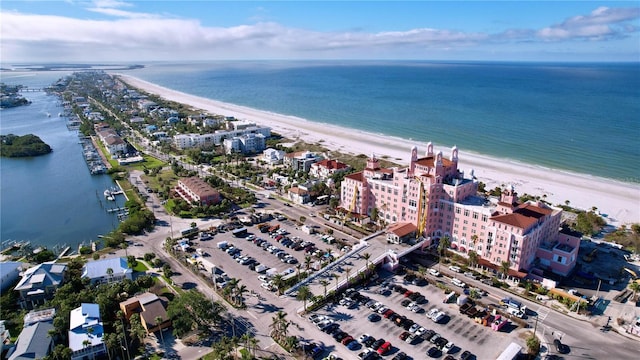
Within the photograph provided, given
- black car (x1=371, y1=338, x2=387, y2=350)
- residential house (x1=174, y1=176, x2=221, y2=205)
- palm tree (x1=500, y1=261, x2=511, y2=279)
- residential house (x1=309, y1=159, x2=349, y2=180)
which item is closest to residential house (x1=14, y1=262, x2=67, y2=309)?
residential house (x1=174, y1=176, x2=221, y2=205)

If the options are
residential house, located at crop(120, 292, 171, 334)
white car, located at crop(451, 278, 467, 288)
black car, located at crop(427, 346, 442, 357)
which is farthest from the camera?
white car, located at crop(451, 278, 467, 288)

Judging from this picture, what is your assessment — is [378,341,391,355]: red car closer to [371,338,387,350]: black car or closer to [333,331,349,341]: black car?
[371,338,387,350]: black car

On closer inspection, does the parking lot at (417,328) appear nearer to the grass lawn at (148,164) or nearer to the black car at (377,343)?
the black car at (377,343)

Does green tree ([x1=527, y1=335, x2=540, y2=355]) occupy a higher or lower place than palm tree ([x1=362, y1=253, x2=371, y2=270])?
lower

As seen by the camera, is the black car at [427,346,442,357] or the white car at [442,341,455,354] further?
the white car at [442,341,455,354]

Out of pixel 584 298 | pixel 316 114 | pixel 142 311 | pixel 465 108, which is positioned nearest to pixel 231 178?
pixel 142 311

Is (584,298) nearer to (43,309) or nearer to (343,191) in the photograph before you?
(343,191)

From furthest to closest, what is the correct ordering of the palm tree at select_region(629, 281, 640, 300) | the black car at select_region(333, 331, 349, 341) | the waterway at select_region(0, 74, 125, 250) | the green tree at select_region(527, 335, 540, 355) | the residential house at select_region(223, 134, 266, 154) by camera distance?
the residential house at select_region(223, 134, 266, 154)
the waterway at select_region(0, 74, 125, 250)
the palm tree at select_region(629, 281, 640, 300)
the black car at select_region(333, 331, 349, 341)
the green tree at select_region(527, 335, 540, 355)

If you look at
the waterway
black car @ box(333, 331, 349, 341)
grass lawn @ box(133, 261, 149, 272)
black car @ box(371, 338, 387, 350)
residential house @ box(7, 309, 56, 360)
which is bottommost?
the waterway
